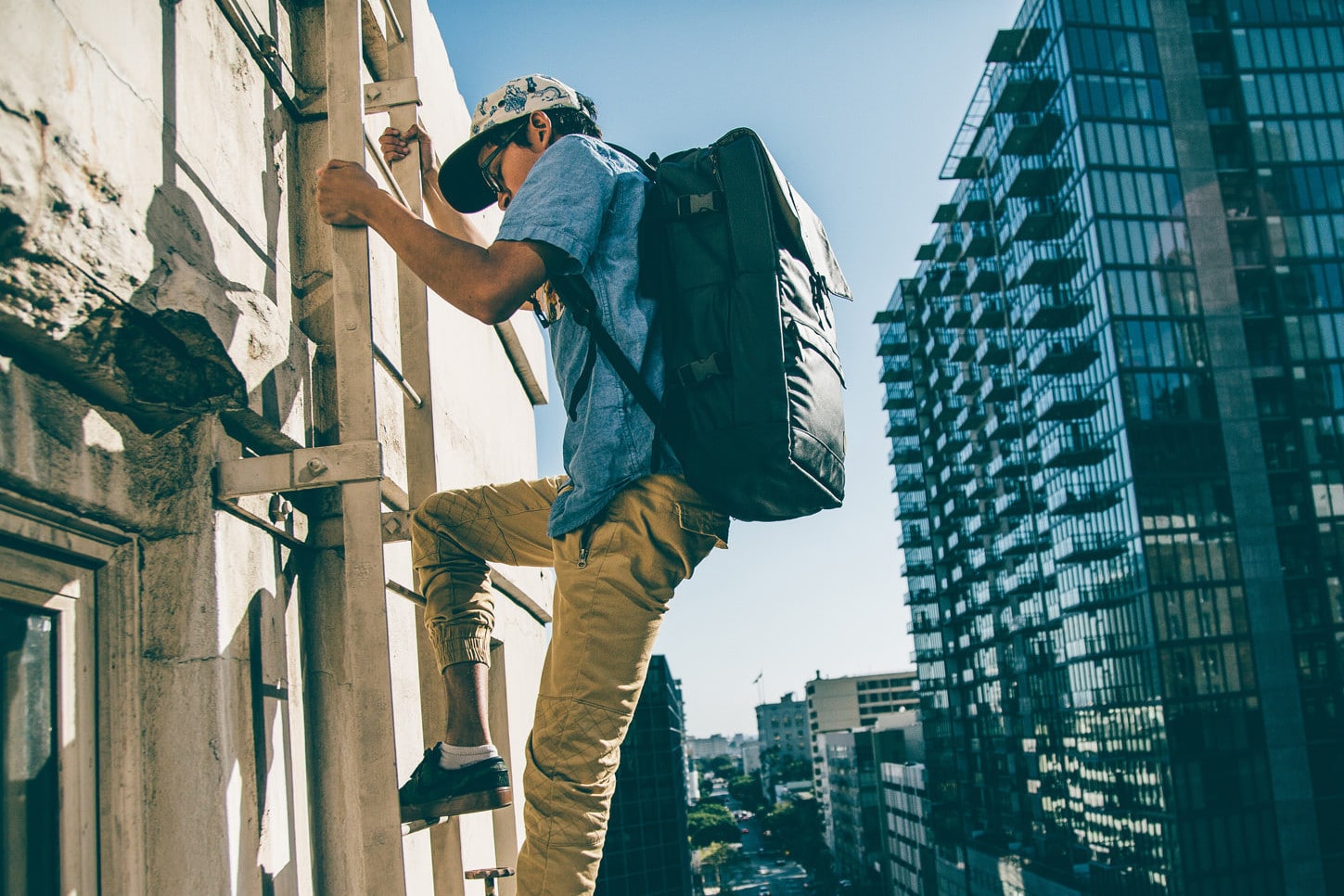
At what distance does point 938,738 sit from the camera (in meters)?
59.0

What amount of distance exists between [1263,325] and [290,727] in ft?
137

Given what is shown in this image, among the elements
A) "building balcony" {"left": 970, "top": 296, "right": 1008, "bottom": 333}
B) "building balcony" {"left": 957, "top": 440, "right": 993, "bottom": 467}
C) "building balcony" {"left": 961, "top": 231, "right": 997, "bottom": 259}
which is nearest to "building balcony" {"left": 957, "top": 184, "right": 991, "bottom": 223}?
"building balcony" {"left": 961, "top": 231, "right": 997, "bottom": 259}

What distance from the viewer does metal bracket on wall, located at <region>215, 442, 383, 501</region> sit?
1.77 meters

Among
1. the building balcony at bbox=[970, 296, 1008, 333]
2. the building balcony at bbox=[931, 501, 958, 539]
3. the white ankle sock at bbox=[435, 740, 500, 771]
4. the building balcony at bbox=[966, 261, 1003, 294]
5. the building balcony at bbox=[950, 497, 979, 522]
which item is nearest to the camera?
the white ankle sock at bbox=[435, 740, 500, 771]

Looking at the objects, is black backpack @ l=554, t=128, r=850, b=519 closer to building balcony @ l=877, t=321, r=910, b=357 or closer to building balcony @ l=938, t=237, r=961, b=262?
building balcony @ l=938, t=237, r=961, b=262

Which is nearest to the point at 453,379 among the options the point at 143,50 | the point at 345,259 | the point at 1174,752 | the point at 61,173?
the point at 345,259

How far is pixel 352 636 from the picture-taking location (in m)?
1.75

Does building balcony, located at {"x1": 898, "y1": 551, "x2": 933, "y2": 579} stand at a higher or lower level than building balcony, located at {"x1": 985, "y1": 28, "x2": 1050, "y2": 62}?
lower

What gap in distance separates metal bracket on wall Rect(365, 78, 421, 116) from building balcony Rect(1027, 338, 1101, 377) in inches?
1545

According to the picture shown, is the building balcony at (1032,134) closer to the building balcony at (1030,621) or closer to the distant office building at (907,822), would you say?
the building balcony at (1030,621)

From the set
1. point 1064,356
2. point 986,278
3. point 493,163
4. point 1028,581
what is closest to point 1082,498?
point 1064,356

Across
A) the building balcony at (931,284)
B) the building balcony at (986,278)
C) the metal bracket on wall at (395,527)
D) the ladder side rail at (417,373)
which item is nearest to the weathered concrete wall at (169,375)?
the metal bracket on wall at (395,527)

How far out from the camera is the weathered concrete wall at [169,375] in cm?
142

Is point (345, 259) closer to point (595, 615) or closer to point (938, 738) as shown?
point (595, 615)
